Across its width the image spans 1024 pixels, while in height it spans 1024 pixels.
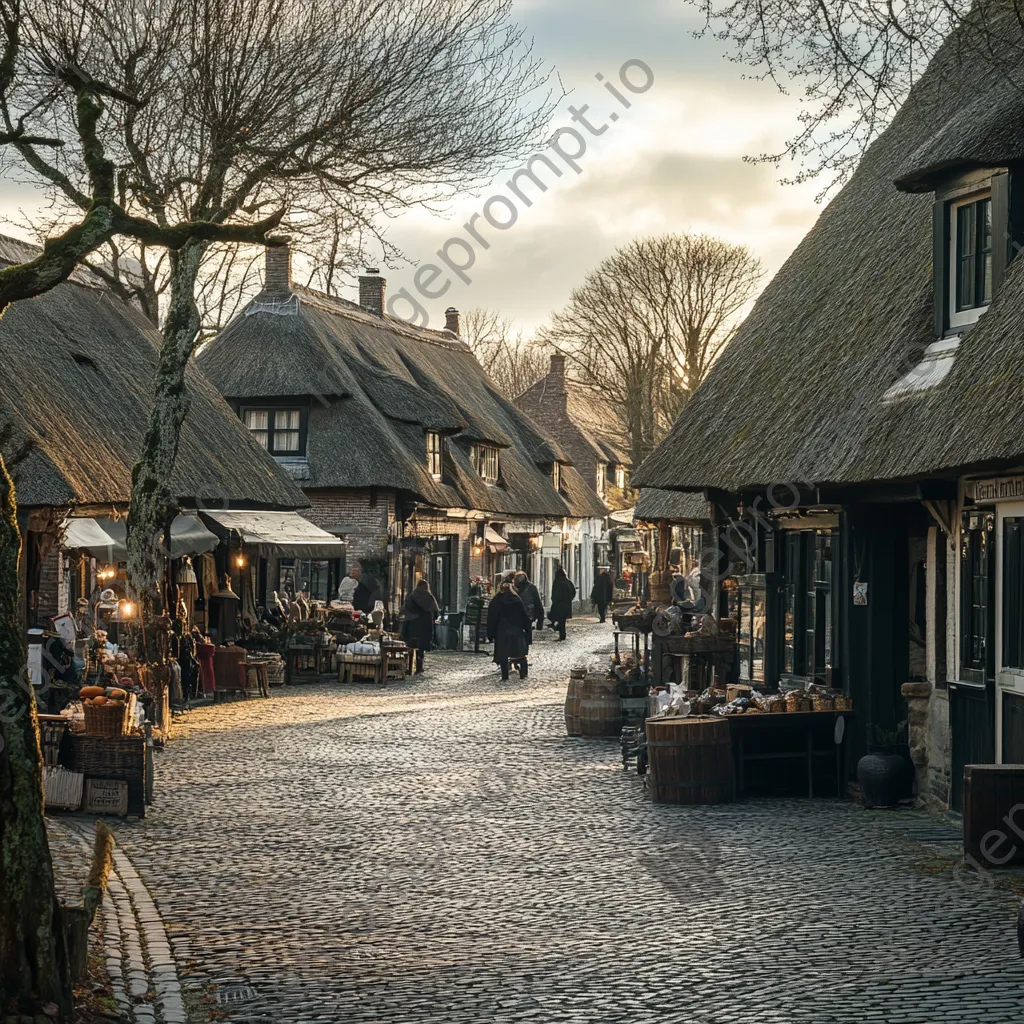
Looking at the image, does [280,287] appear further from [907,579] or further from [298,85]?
[907,579]

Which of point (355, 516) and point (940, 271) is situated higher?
point (940, 271)

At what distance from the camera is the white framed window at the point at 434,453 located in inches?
1462

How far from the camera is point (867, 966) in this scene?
7324 mm

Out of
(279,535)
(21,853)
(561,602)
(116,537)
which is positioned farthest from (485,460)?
(21,853)

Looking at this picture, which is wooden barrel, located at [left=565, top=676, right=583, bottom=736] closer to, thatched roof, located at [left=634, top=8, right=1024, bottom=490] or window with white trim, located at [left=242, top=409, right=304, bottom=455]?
thatched roof, located at [left=634, top=8, right=1024, bottom=490]

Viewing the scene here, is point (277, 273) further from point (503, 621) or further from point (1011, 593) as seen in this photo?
point (1011, 593)

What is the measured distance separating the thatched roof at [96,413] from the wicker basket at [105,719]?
14.7ft

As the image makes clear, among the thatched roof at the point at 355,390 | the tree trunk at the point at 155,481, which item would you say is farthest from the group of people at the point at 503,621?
the tree trunk at the point at 155,481

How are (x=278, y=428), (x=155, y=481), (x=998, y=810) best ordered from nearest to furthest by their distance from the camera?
(x=998, y=810) < (x=155, y=481) < (x=278, y=428)

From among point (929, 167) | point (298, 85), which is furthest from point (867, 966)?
point (298, 85)

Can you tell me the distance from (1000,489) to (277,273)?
91.5 feet

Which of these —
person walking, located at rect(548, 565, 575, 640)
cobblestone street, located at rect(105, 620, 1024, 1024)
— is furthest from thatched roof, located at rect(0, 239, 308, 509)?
person walking, located at rect(548, 565, 575, 640)

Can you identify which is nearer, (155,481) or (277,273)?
(155,481)

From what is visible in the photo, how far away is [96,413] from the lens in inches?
838
